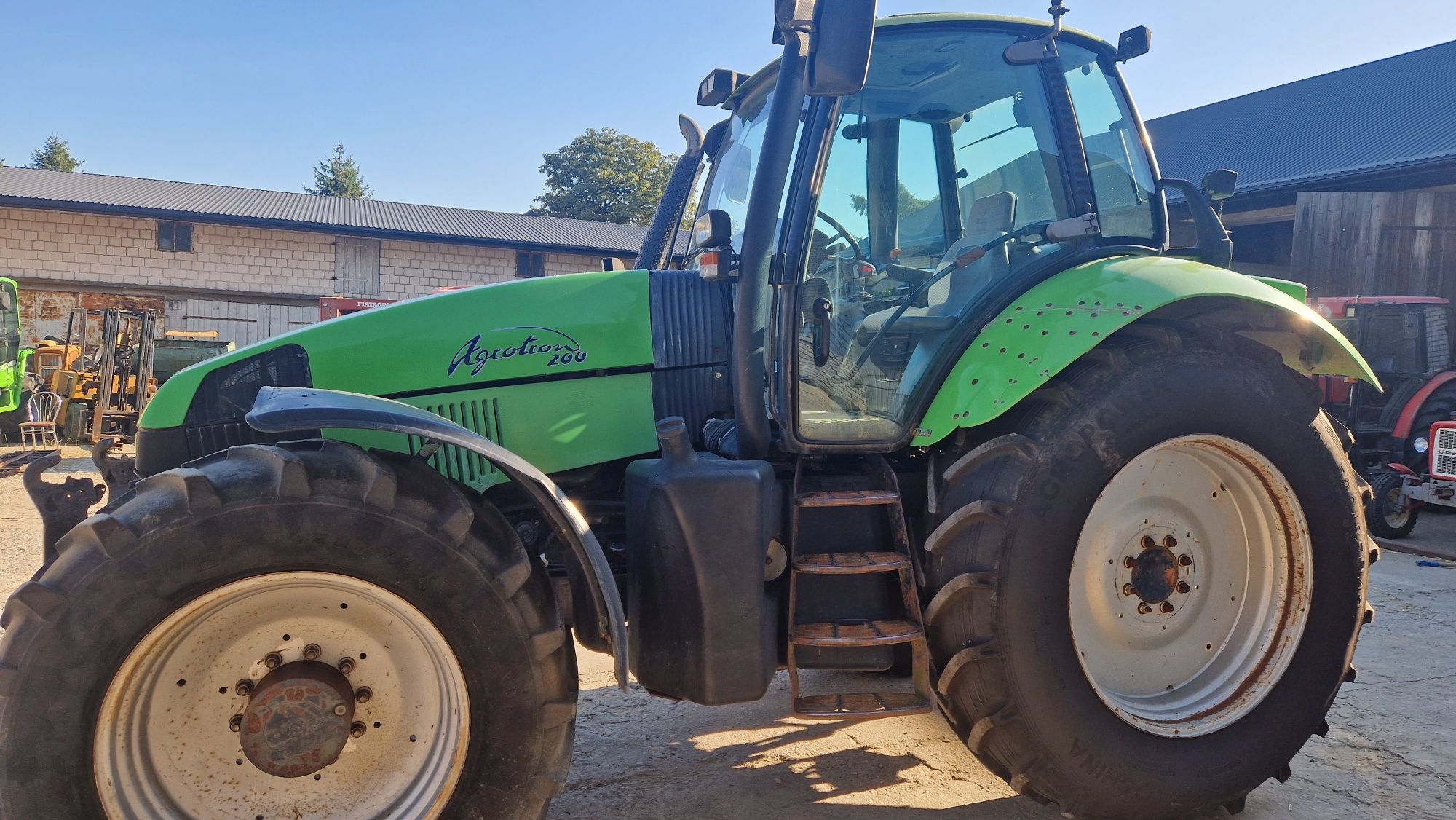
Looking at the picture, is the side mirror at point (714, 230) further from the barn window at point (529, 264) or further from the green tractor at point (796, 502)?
the barn window at point (529, 264)

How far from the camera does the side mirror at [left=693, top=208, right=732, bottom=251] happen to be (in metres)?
2.99

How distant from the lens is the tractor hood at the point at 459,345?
303cm

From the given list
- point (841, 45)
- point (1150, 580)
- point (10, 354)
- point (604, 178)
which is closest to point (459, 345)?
point (841, 45)

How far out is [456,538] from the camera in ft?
7.95

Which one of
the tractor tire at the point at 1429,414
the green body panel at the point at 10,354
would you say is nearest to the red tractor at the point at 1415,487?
the tractor tire at the point at 1429,414

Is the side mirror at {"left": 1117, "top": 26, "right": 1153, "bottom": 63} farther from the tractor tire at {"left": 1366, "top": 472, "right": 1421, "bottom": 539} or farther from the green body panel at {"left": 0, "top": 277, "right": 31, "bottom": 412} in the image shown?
the green body panel at {"left": 0, "top": 277, "right": 31, "bottom": 412}

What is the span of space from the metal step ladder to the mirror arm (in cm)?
181

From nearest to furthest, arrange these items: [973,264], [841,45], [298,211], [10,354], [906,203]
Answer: [841,45] → [973,264] → [906,203] → [10,354] → [298,211]

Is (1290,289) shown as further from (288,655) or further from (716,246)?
(288,655)

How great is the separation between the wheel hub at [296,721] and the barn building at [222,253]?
2045 centimetres

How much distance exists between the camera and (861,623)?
9.70 ft

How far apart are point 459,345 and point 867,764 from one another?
6.75 ft

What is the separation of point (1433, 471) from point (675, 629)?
882 cm

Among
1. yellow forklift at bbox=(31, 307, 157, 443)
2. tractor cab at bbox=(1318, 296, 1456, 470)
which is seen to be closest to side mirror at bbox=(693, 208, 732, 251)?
tractor cab at bbox=(1318, 296, 1456, 470)
